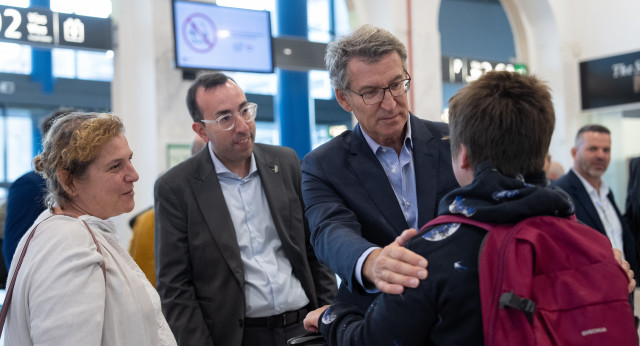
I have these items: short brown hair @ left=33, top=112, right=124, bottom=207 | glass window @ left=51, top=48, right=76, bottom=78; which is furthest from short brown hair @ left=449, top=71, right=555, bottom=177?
glass window @ left=51, top=48, right=76, bottom=78

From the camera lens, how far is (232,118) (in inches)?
120

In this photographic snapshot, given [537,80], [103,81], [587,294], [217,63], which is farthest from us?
[103,81]

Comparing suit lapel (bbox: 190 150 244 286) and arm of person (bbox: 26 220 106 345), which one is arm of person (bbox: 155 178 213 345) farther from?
arm of person (bbox: 26 220 106 345)

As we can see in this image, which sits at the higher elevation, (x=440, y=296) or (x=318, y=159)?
(x=318, y=159)

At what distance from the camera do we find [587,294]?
129 centimetres

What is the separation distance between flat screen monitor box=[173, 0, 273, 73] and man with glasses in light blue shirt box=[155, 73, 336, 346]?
3.75 m

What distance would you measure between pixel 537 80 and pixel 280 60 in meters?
6.35

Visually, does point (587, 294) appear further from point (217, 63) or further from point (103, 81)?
point (103, 81)

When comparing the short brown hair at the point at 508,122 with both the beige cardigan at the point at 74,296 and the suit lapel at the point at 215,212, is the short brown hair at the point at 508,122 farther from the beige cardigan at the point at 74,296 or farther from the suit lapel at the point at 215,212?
the suit lapel at the point at 215,212

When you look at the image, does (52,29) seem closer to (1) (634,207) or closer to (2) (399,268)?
(1) (634,207)

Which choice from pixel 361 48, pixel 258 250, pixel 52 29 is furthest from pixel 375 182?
pixel 52 29

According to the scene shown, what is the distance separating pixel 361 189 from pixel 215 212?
112 centimetres

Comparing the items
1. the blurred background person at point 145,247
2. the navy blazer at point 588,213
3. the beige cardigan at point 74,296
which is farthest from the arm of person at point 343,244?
the navy blazer at point 588,213

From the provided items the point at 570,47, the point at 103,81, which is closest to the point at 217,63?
the point at 570,47
